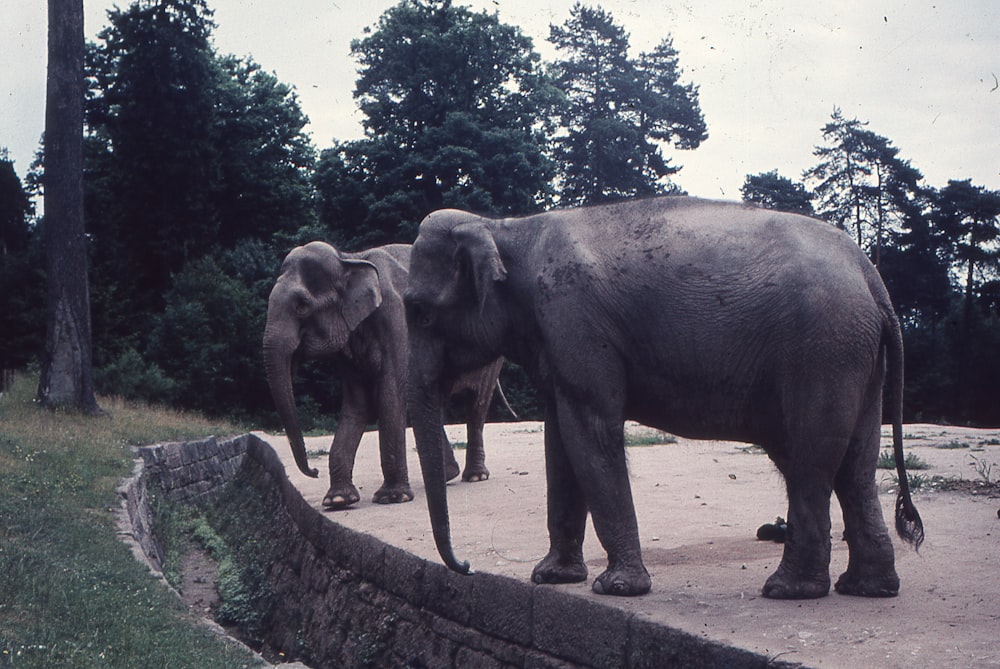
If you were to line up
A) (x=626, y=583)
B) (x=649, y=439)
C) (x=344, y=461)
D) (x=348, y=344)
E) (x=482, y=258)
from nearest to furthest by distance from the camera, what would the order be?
(x=626, y=583)
(x=482, y=258)
(x=344, y=461)
(x=348, y=344)
(x=649, y=439)

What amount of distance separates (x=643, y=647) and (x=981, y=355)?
1099 inches

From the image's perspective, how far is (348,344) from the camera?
37.8ft

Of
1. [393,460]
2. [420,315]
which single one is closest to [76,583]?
[420,315]

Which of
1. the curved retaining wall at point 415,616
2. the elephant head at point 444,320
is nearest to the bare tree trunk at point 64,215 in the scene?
the curved retaining wall at point 415,616

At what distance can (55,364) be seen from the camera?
827 inches

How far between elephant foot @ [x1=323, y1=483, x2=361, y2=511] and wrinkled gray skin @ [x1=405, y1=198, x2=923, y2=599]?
4.47 m

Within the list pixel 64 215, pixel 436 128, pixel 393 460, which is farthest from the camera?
pixel 436 128

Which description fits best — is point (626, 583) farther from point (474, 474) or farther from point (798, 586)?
point (474, 474)

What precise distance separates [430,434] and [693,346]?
5.64 ft

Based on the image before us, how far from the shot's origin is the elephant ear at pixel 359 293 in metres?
11.2

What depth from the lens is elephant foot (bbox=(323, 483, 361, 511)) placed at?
36.2ft

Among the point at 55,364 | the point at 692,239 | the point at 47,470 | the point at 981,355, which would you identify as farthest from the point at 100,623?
the point at 981,355

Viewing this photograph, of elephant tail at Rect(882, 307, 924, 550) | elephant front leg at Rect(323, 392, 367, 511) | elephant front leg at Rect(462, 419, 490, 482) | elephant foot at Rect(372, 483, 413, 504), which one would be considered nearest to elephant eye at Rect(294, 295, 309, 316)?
elephant front leg at Rect(323, 392, 367, 511)

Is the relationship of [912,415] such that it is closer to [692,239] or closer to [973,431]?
[973,431]
